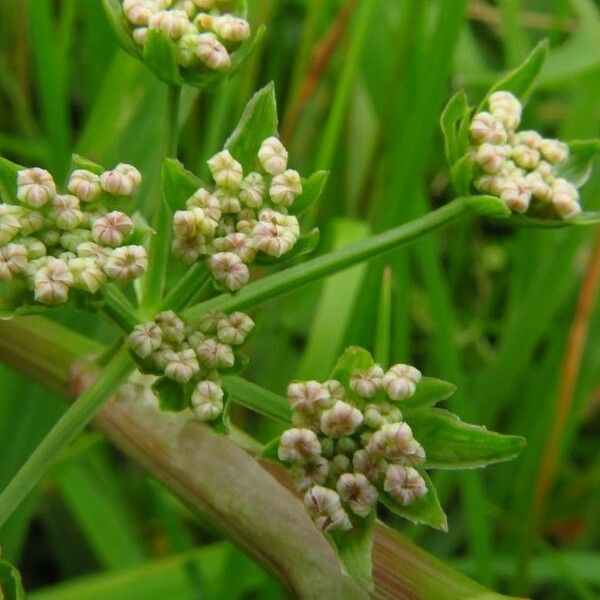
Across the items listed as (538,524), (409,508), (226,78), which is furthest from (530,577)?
(226,78)

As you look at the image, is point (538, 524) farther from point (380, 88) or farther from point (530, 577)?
point (380, 88)

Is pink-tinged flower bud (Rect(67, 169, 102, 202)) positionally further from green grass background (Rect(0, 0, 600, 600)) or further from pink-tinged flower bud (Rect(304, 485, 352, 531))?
green grass background (Rect(0, 0, 600, 600))

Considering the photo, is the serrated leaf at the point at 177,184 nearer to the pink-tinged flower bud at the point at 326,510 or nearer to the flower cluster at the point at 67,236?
the flower cluster at the point at 67,236

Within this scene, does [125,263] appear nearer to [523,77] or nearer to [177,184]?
[177,184]

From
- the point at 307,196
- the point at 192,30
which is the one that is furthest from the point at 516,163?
the point at 192,30

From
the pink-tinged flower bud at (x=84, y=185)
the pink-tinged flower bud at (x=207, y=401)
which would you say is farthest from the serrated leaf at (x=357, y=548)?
the pink-tinged flower bud at (x=84, y=185)
